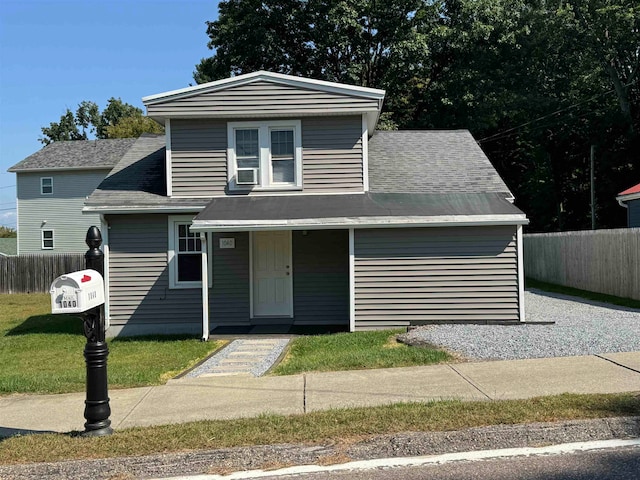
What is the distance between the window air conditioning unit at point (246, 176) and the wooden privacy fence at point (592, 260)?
9.91 m

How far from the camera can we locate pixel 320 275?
13031mm

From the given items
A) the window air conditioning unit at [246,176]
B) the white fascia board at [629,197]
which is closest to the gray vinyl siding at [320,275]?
the window air conditioning unit at [246,176]

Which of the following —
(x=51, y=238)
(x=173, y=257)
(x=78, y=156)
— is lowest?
Result: (x=173, y=257)

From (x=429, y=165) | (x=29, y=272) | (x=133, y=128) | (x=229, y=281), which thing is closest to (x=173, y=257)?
(x=229, y=281)

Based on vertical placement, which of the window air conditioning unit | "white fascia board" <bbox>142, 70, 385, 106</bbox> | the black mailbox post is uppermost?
"white fascia board" <bbox>142, 70, 385, 106</bbox>

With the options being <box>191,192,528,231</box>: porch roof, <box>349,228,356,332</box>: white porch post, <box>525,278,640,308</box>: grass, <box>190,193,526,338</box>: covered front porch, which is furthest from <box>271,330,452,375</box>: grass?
<box>525,278,640,308</box>: grass

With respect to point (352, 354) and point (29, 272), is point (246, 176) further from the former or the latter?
point (29, 272)

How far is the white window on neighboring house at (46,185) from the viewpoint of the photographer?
32688mm

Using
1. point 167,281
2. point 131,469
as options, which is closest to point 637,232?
point 167,281

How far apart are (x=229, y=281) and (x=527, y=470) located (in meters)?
9.26

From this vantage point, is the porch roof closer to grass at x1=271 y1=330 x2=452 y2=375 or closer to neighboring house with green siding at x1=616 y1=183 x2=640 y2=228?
grass at x1=271 y1=330 x2=452 y2=375

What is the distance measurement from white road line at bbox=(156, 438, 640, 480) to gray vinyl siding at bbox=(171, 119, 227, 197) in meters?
9.29

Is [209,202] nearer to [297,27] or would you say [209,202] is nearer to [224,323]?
[224,323]

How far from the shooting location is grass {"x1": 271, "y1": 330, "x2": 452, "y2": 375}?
846cm
